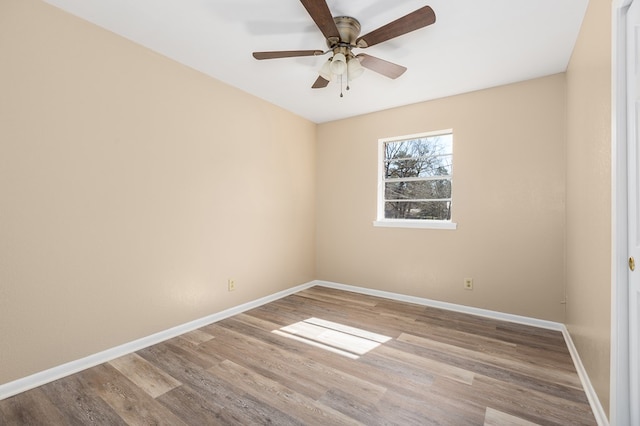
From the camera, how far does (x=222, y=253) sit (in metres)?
3.10

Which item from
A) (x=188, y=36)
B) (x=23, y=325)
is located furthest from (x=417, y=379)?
(x=188, y=36)

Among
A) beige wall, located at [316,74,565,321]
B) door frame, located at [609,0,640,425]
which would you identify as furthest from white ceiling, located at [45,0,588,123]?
door frame, located at [609,0,640,425]

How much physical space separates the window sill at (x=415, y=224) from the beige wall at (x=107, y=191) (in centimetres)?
172

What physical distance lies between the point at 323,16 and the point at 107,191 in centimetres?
204

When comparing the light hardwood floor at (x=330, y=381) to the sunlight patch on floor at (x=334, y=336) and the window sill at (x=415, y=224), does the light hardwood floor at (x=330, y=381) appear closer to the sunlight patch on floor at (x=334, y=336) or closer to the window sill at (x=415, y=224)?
the sunlight patch on floor at (x=334, y=336)

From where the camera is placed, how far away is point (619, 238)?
134 centimetres

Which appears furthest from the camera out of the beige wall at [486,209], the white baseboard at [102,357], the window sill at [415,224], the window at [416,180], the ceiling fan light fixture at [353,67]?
the window at [416,180]

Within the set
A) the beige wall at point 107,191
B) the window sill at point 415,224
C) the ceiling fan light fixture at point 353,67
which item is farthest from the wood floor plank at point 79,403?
the window sill at point 415,224

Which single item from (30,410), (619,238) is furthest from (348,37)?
(30,410)

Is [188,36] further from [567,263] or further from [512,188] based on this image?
[567,263]

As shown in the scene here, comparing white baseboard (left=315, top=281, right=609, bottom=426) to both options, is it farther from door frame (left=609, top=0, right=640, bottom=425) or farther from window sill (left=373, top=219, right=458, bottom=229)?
window sill (left=373, top=219, right=458, bottom=229)

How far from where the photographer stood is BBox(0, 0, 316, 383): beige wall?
1840 millimetres

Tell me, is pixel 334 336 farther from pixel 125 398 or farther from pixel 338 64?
pixel 338 64

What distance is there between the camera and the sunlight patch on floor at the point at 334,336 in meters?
2.45
